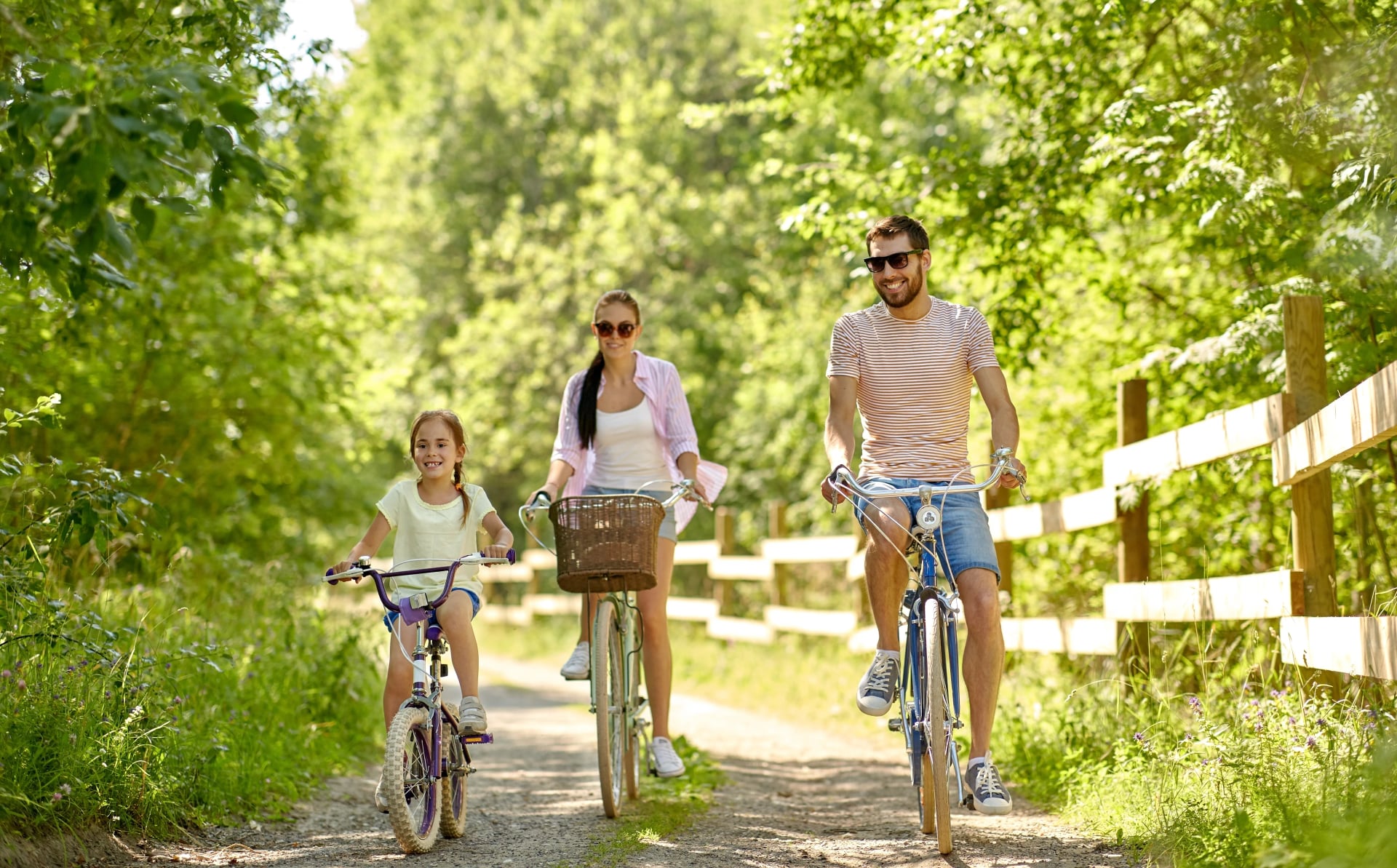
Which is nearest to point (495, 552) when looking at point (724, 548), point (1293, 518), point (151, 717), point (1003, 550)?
point (151, 717)

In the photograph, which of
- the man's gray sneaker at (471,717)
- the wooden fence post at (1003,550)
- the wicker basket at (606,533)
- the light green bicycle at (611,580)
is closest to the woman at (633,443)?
the light green bicycle at (611,580)

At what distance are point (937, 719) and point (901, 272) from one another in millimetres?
1619

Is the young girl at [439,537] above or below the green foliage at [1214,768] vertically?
above

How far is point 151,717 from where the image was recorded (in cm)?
530

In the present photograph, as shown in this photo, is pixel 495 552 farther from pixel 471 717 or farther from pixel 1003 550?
pixel 1003 550

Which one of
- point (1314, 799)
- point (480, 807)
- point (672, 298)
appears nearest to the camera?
point (1314, 799)

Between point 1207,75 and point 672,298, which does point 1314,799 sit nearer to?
point 1207,75

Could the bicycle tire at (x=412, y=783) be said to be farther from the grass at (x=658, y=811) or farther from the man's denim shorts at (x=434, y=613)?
the grass at (x=658, y=811)

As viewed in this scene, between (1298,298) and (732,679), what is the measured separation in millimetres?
7625

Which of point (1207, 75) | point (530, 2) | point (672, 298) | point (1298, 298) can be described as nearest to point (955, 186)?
point (1207, 75)

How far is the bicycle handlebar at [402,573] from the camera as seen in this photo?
4.91 meters

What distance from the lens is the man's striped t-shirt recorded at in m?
5.11

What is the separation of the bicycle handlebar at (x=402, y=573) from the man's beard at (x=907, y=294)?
168cm

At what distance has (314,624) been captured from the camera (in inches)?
343
